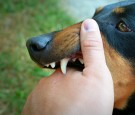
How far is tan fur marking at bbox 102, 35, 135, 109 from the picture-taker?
2.51m

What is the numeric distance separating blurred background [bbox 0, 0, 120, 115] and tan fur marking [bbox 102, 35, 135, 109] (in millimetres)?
1897

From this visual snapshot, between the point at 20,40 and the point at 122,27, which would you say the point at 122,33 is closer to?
the point at 122,27

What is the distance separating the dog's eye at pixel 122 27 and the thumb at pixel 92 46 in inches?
10.2

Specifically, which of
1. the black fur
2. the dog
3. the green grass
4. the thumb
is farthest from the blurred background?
the thumb

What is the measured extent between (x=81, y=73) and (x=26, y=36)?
3095 millimetres

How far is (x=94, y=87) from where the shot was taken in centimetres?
224

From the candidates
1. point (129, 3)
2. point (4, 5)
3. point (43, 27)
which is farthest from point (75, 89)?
point (4, 5)

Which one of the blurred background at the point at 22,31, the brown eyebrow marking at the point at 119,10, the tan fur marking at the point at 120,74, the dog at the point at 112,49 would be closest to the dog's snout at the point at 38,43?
the dog at the point at 112,49

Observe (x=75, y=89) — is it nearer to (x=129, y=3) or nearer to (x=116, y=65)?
(x=116, y=65)

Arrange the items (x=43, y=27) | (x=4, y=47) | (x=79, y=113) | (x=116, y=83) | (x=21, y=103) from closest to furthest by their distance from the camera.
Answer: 1. (x=79, y=113)
2. (x=116, y=83)
3. (x=21, y=103)
4. (x=4, y=47)
5. (x=43, y=27)

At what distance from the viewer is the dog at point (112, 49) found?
8.02ft

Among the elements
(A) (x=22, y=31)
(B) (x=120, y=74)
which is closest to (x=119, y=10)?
(B) (x=120, y=74)

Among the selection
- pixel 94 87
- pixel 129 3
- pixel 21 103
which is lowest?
pixel 21 103

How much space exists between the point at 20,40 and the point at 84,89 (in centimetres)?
311
